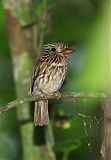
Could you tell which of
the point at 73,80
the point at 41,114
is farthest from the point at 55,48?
the point at 73,80

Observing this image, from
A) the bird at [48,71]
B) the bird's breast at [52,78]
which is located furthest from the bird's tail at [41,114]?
the bird's breast at [52,78]

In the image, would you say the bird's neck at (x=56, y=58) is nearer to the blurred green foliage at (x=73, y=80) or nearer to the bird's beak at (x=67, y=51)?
the blurred green foliage at (x=73, y=80)

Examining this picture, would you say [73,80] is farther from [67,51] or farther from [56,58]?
[56,58]

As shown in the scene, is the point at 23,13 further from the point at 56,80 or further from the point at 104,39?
the point at 104,39

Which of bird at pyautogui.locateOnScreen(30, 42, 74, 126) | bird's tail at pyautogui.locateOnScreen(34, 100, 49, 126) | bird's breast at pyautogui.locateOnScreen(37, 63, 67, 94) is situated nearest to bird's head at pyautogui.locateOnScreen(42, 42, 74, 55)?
bird at pyautogui.locateOnScreen(30, 42, 74, 126)

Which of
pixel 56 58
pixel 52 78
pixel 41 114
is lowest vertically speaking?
pixel 41 114

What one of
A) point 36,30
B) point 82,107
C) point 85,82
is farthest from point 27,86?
point 85,82
